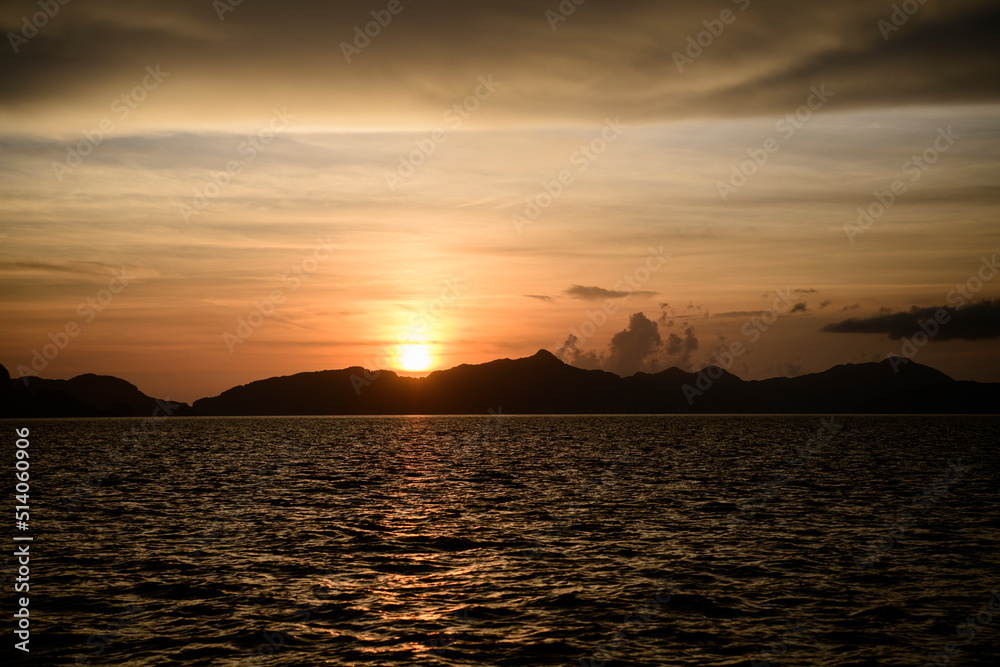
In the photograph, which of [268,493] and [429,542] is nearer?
[429,542]

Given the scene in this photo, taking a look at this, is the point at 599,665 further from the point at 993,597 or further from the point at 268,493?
the point at 268,493

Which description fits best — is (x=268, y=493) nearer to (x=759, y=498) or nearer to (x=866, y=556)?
(x=759, y=498)

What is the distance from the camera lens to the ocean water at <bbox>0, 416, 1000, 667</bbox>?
21859mm

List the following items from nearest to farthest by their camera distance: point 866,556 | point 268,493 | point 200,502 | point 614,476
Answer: point 866,556
point 200,502
point 268,493
point 614,476

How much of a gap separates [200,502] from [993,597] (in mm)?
47455

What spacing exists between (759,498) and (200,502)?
40827mm

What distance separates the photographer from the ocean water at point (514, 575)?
21859 mm

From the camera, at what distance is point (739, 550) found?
35.3m

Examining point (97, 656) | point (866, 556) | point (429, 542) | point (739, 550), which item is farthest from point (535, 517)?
point (97, 656)

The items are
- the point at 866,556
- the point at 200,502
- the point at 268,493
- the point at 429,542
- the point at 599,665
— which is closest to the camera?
the point at 599,665

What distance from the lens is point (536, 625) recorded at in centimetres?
2364

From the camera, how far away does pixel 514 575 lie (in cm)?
3008

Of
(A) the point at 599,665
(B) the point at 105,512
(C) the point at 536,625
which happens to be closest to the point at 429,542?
(C) the point at 536,625

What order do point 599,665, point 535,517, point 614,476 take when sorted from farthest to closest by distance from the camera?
point 614,476, point 535,517, point 599,665
